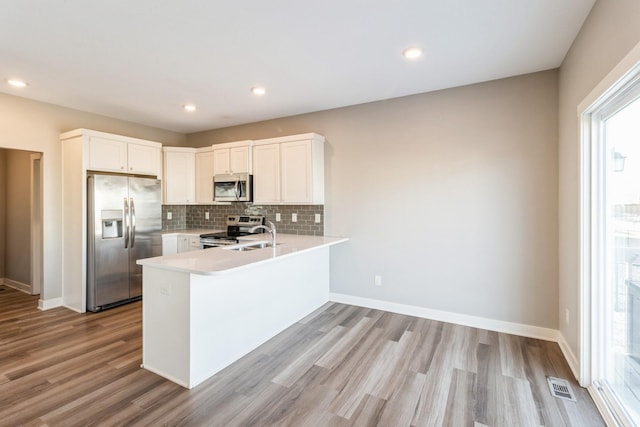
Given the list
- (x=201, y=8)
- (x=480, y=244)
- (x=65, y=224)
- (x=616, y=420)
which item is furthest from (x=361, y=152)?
(x=65, y=224)

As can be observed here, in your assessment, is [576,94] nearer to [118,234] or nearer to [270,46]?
[270,46]

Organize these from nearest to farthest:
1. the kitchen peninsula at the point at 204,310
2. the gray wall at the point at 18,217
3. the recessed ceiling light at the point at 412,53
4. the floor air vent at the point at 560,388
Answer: the floor air vent at the point at 560,388
the kitchen peninsula at the point at 204,310
the recessed ceiling light at the point at 412,53
the gray wall at the point at 18,217

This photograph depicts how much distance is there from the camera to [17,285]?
4867 mm

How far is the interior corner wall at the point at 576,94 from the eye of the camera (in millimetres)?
1677

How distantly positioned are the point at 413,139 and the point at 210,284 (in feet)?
9.05

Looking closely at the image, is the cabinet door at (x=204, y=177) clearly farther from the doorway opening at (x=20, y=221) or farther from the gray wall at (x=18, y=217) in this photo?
the gray wall at (x=18, y=217)

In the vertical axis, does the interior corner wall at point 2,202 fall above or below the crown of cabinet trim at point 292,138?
below

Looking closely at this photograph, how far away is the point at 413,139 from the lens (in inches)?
145

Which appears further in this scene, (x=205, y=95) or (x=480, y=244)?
(x=205, y=95)

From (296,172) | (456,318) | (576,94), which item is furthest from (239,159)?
(576,94)

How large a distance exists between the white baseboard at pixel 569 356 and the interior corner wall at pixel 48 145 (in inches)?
225

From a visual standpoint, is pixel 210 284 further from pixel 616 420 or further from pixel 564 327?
pixel 564 327

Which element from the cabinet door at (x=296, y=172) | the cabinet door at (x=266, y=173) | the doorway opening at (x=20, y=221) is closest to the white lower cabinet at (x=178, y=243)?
the cabinet door at (x=266, y=173)

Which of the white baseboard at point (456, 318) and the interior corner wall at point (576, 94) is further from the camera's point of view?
the white baseboard at point (456, 318)
